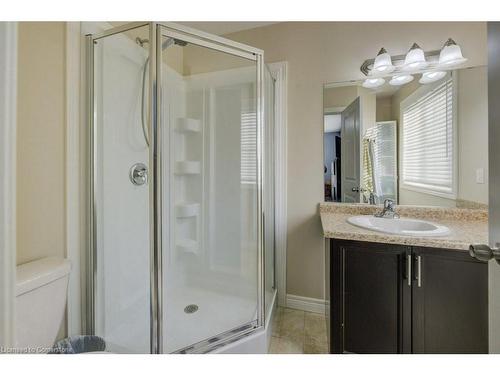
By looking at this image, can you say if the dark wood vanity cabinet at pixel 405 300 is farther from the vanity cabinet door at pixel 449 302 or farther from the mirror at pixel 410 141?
the mirror at pixel 410 141

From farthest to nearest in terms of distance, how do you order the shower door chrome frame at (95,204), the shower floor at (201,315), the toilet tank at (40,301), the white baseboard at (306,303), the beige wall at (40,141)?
the white baseboard at (306,303), the shower floor at (201,315), the shower door chrome frame at (95,204), the beige wall at (40,141), the toilet tank at (40,301)

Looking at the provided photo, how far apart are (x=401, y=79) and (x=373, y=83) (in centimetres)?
18

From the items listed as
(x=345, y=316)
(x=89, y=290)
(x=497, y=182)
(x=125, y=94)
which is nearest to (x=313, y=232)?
(x=345, y=316)

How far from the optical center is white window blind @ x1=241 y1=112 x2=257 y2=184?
1496mm

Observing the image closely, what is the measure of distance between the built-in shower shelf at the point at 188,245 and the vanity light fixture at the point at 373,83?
169cm

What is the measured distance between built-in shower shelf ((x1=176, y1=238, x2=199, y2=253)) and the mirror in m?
1.06

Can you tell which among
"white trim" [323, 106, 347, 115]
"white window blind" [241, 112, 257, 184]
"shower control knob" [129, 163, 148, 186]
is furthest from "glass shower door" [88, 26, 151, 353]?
"white trim" [323, 106, 347, 115]

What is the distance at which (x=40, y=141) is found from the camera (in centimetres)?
99

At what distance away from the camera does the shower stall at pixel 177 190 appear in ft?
3.77

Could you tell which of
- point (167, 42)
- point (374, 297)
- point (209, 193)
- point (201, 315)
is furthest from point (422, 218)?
point (167, 42)

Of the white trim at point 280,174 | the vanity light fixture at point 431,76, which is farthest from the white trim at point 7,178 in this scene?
the vanity light fixture at point 431,76

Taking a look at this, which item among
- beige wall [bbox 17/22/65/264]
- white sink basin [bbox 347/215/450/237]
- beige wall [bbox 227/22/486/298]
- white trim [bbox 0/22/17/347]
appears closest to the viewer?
white trim [bbox 0/22/17/347]

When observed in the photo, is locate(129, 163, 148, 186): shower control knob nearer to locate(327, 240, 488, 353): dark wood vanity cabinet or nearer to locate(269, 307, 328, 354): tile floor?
locate(327, 240, 488, 353): dark wood vanity cabinet

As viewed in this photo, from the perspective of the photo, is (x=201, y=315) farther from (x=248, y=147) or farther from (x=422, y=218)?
(x=422, y=218)
